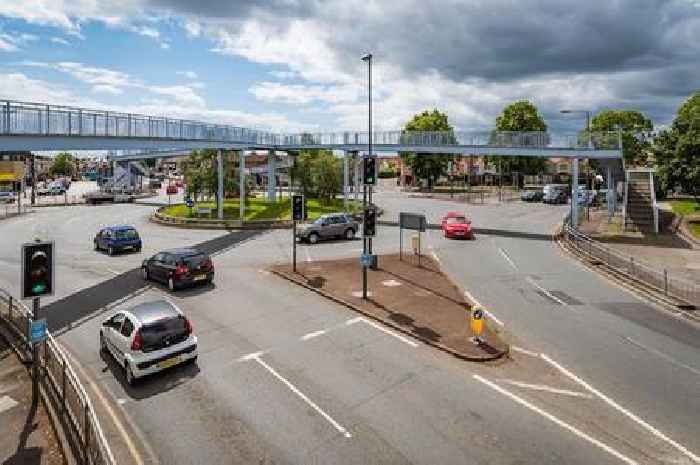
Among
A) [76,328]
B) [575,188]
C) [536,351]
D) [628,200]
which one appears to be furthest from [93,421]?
[628,200]

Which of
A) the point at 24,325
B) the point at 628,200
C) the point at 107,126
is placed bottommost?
the point at 24,325

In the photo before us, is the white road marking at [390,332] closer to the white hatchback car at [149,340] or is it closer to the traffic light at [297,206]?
the white hatchback car at [149,340]

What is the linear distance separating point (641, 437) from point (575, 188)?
2791cm

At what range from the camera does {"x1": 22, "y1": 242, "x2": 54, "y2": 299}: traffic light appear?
10.4 m

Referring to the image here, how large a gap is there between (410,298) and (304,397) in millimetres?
8267

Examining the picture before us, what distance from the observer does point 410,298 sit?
1831 cm

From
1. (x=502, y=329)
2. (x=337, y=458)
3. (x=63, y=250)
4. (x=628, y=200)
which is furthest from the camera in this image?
(x=628, y=200)

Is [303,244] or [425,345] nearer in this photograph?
[425,345]

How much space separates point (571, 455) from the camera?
8.71m

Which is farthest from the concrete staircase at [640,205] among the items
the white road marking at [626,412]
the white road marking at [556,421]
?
the white road marking at [556,421]

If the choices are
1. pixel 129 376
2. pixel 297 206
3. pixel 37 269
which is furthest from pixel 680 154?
pixel 37 269

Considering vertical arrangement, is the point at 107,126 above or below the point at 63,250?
above

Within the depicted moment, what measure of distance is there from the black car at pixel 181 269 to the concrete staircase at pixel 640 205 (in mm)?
30558

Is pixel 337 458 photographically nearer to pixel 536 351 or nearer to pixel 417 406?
pixel 417 406
